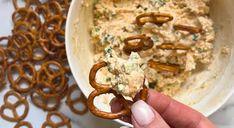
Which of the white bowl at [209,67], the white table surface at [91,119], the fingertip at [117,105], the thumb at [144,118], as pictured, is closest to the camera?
the thumb at [144,118]

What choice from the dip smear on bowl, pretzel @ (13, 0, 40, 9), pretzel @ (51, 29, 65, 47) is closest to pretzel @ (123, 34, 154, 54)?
the dip smear on bowl

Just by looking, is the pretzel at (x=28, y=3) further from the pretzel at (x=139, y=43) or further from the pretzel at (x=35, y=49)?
the pretzel at (x=139, y=43)

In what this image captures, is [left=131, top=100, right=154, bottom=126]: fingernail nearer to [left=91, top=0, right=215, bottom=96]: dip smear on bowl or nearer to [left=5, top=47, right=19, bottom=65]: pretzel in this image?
[left=91, top=0, right=215, bottom=96]: dip smear on bowl

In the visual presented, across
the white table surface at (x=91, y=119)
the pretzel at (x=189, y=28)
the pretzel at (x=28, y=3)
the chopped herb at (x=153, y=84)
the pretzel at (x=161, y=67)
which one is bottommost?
the white table surface at (x=91, y=119)

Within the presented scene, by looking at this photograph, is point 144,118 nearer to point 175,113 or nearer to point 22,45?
point 175,113

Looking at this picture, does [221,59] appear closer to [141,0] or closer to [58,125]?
[141,0]

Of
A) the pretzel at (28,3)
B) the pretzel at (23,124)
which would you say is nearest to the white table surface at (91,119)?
the pretzel at (23,124)

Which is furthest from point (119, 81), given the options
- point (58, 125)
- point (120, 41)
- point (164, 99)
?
point (58, 125)
